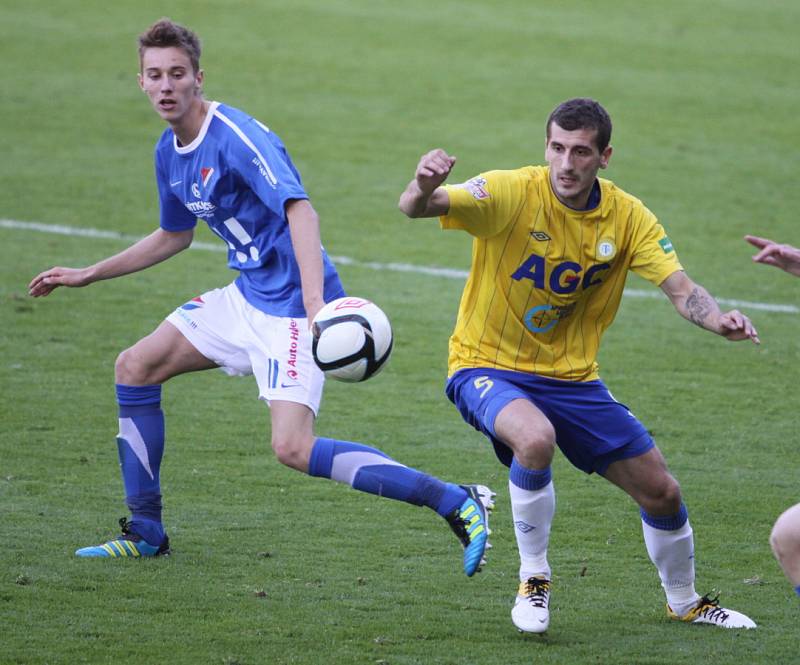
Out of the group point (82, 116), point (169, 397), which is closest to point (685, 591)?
point (169, 397)

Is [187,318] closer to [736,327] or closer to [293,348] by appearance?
[293,348]

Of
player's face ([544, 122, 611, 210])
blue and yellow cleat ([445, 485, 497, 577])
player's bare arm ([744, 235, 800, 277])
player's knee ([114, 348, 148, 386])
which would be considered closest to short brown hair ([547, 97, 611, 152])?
player's face ([544, 122, 611, 210])

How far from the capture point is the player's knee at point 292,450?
570cm

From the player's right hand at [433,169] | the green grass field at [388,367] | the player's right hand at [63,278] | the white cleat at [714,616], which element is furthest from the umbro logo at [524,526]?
the player's right hand at [63,278]

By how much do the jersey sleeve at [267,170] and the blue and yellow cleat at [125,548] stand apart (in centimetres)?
163

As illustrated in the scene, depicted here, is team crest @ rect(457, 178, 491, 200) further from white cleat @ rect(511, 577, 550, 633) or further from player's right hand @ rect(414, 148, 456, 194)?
white cleat @ rect(511, 577, 550, 633)

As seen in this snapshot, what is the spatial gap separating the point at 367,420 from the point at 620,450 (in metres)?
3.34

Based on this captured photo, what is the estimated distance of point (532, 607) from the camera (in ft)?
17.6

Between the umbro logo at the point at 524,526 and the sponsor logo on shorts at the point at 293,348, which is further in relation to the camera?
the sponsor logo on shorts at the point at 293,348

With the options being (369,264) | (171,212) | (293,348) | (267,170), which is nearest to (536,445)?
(293,348)

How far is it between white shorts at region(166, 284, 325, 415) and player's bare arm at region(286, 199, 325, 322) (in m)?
0.35

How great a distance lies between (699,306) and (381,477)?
1.48 m

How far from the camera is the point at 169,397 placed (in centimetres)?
901

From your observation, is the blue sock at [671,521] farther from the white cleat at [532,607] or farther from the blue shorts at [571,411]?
the white cleat at [532,607]
